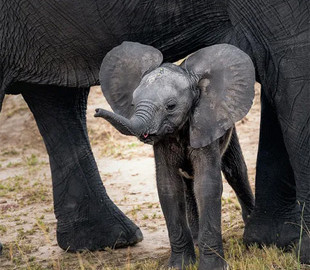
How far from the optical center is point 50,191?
7496 mm

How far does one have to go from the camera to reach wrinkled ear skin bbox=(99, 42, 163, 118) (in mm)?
4672

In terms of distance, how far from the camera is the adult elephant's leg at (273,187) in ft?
17.3

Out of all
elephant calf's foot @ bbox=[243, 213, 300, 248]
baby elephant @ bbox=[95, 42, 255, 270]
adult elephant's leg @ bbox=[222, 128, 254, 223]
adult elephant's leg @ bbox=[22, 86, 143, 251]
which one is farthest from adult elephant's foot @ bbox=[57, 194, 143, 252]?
Result: baby elephant @ bbox=[95, 42, 255, 270]

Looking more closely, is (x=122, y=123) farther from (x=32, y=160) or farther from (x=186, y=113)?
(x=32, y=160)

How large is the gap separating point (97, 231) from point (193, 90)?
1610 mm

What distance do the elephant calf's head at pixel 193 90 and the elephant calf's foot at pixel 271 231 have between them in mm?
972

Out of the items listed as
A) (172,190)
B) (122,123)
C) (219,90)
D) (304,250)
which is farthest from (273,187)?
(122,123)

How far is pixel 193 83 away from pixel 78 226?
1681 millimetres

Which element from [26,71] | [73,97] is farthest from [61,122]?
[26,71]

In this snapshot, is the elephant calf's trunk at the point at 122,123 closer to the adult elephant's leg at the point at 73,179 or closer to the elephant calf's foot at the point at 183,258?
the elephant calf's foot at the point at 183,258

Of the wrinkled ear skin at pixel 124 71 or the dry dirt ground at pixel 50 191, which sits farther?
the dry dirt ground at pixel 50 191

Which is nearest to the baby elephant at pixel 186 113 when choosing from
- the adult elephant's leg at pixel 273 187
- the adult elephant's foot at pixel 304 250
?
the adult elephant's foot at pixel 304 250

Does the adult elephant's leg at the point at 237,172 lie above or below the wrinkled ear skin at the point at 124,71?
below

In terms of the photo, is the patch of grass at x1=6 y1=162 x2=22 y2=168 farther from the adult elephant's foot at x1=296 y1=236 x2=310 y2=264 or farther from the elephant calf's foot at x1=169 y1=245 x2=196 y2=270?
the adult elephant's foot at x1=296 y1=236 x2=310 y2=264
